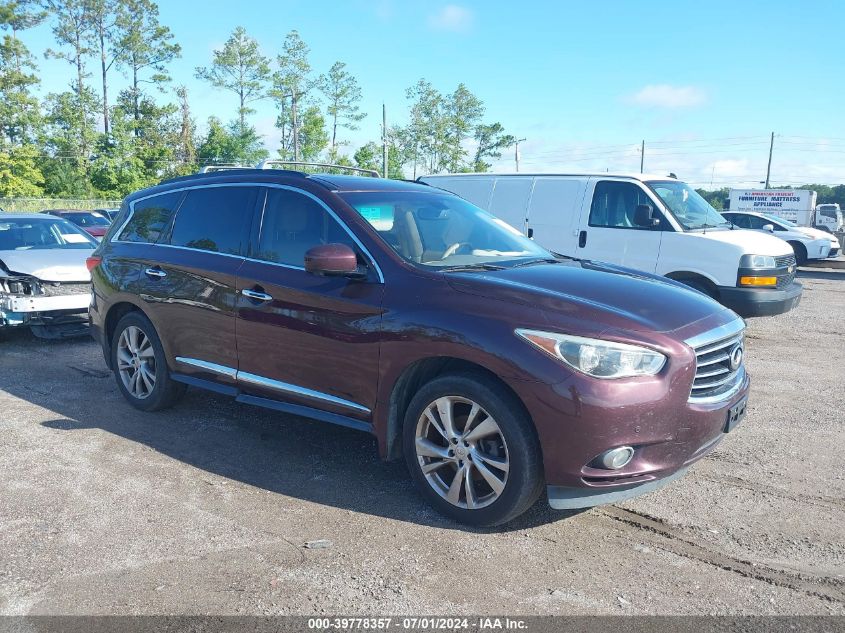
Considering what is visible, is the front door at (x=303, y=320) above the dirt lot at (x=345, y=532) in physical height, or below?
above

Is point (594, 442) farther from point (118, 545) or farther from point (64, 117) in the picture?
point (64, 117)

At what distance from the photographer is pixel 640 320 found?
3498mm

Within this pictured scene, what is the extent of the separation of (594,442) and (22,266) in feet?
24.4

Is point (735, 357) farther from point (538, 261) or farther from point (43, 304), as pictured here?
point (43, 304)

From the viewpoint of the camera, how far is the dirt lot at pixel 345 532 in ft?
10.0

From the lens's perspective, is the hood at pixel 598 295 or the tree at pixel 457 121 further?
the tree at pixel 457 121

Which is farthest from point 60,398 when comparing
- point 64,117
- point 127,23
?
point 127,23

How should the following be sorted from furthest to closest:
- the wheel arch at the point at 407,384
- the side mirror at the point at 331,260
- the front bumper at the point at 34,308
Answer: the front bumper at the point at 34,308 < the side mirror at the point at 331,260 < the wheel arch at the point at 407,384

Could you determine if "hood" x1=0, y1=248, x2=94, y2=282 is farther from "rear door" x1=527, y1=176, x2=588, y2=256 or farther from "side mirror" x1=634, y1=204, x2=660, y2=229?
"side mirror" x1=634, y1=204, x2=660, y2=229

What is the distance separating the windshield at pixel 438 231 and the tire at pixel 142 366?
86.9 inches

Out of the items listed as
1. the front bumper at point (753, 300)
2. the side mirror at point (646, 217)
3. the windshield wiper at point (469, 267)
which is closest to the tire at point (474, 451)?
the windshield wiper at point (469, 267)

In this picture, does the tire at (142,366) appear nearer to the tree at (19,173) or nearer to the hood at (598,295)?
the hood at (598,295)

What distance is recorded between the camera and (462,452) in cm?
364

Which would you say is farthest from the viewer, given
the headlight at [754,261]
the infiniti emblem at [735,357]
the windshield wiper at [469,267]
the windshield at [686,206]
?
the windshield at [686,206]
